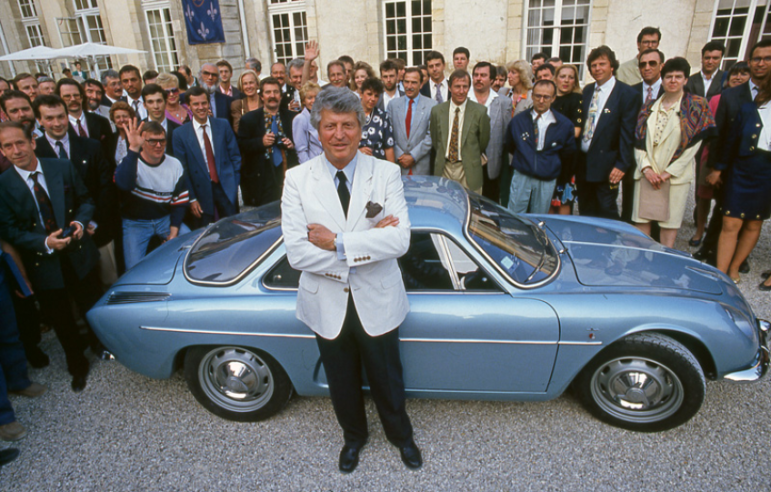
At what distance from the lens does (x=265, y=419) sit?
3.03 meters

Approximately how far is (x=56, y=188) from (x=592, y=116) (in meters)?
4.98

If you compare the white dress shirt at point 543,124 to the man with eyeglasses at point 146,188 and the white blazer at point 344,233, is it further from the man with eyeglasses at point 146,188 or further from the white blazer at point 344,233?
the man with eyeglasses at point 146,188

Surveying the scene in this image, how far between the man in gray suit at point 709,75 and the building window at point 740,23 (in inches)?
160

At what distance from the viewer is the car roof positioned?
8.92ft

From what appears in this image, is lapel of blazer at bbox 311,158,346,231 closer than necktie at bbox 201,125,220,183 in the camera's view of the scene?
Yes

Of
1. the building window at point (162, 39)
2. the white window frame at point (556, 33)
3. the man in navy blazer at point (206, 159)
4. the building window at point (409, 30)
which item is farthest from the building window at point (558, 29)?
the building window at point (162, 39)

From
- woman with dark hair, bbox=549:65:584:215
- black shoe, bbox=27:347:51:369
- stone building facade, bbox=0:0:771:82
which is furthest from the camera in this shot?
stone building facade, bbox=0:0:771:82

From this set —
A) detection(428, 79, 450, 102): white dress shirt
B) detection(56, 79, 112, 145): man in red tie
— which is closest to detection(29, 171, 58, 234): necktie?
detection(56, 79, 112, 145): man in red tie

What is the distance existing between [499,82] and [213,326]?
298 inches

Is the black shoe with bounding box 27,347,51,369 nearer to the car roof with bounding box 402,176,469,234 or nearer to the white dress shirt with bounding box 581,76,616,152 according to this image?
the car roof with bounding box 402,176,469,234

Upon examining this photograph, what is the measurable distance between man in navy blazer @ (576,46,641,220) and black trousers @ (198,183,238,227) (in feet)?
12.9

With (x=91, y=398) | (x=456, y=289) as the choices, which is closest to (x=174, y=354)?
(x=91, y=398)

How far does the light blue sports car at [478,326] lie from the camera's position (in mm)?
2604

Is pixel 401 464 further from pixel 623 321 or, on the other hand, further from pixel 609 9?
pixel 609 9
